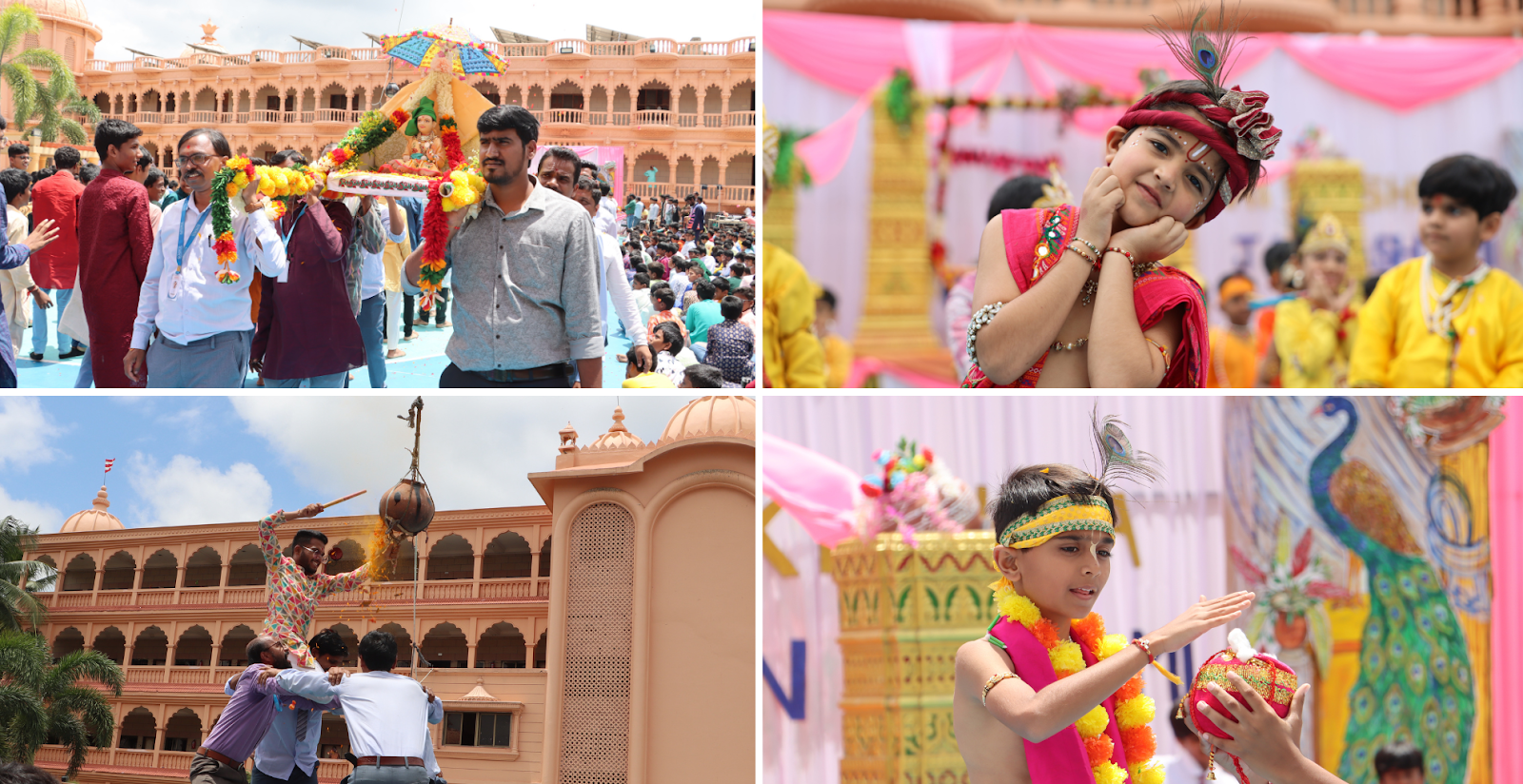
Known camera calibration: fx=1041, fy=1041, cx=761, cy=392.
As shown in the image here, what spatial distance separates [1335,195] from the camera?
696 centimetres

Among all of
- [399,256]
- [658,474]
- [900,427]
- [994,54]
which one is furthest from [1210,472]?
[399,256]

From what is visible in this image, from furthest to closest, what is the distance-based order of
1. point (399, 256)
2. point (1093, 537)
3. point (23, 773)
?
point (399, 256) < point (1093, 537) < point (23, 773)

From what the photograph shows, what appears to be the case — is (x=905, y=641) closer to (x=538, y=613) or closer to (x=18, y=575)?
(x=538, y=613)

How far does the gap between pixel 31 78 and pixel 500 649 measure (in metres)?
11.8

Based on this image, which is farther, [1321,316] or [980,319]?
[1321,316]

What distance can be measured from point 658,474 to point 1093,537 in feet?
6.98

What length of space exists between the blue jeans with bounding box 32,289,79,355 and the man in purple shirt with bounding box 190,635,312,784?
3.56 m

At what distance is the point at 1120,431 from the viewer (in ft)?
7.59

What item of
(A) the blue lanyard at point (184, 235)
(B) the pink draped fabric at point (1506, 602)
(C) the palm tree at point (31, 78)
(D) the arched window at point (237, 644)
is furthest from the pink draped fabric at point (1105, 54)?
(C) the palm tree at point (31, 78)

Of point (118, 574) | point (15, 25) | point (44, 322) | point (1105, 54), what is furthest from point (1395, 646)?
point (15, 25)

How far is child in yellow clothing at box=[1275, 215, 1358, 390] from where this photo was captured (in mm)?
6863

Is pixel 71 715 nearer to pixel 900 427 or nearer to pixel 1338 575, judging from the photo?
pixel 900 427

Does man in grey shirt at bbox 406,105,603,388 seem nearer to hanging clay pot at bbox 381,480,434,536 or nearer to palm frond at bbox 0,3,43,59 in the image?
hanging clay pot at bbox 381,480,434,536

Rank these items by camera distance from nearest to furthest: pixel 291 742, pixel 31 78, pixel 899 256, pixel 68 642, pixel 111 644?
1. pixel 291 742
2. pixel 68 642
3. pixel 111 644
4. pixel 899 256
5. pixel 31 78
